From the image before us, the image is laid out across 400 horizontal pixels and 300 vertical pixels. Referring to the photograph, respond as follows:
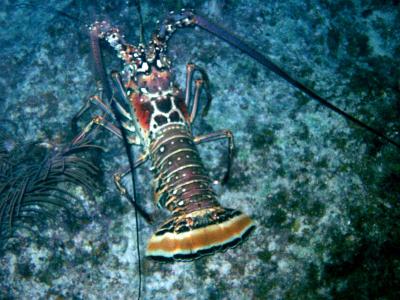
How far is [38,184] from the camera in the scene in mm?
3201

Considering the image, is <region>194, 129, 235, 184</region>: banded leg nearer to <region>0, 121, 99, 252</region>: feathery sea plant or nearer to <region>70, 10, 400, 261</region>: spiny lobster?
<region>70, 10, 400, 261</region>: spiny lobster

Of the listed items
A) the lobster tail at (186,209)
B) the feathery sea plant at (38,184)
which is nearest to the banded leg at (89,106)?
the feathery sea plant at (38,184)

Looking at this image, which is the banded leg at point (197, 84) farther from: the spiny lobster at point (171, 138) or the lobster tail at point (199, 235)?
the lobster tail at point (199, 235)

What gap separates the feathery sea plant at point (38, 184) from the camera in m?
3.06

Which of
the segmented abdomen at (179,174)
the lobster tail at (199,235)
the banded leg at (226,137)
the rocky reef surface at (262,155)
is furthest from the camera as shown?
the banded leg at (226,137)

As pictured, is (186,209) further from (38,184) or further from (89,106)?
(89,106)

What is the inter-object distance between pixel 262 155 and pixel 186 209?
970 mm

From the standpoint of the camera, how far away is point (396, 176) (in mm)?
2988

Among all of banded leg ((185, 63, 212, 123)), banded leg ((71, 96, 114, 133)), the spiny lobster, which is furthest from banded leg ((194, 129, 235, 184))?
banded leg ((71, 96, 114, 133))

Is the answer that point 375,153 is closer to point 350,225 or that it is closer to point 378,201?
point 378,201

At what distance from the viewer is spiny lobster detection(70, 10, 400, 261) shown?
275 cm

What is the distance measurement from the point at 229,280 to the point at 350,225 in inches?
48.1

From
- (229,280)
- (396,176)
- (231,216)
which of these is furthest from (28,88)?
(396,176)

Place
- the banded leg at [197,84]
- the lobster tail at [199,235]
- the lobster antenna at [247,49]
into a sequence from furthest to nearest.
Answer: the banded leg at [197,84] < the lobster tail at [199,235] < the lobster antenna at [247,49]
